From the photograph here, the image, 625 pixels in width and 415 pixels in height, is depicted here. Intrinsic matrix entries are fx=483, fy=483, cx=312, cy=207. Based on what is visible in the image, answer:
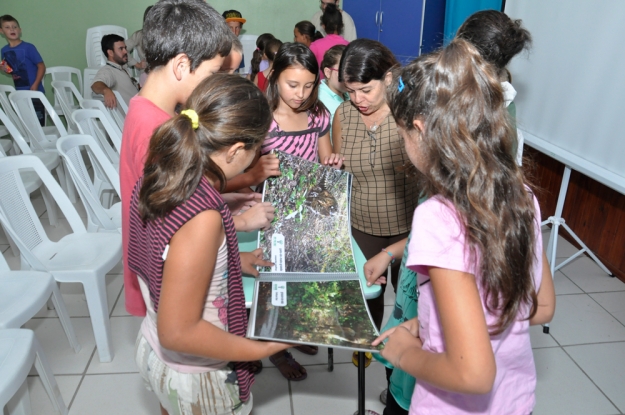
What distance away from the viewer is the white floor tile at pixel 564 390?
1842 millimetres

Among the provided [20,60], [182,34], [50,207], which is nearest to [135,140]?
[182,34]

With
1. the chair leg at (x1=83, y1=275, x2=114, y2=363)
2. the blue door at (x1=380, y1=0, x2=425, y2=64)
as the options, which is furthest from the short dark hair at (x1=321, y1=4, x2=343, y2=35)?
the chair leg at (x1=83, y1=275, x2=114, y2=363)

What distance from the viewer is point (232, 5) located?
6238mm

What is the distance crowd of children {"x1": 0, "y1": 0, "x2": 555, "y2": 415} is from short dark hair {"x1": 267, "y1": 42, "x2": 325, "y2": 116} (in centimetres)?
49

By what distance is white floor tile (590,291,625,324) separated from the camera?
7.97 feet

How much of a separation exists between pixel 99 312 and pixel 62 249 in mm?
382

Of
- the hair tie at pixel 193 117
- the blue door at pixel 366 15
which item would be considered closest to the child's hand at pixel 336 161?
the hair tie at pixel 193 117

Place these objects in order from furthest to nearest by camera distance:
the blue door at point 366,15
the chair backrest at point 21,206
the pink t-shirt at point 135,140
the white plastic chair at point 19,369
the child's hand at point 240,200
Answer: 1. the blue door at point 366,15
2. the chair backrest at point 21,206
3. the child's hand at point 240,200
4. the white plastic chair at point 19,369
5. the pink t-shirt at point 135,140

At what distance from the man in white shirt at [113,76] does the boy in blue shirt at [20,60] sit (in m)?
1.06

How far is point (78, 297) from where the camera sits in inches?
101

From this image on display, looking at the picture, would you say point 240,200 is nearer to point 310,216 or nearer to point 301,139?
point 310,216

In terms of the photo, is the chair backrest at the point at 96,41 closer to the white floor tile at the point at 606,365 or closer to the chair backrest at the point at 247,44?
the chair backrest at the point at 247,44

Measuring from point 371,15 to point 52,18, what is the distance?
3891 mm

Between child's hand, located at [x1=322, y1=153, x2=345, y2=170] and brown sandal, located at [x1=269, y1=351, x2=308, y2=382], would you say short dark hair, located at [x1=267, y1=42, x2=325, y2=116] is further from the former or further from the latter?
brown sandal, located at [x1=269, y1=351, x2=308, y2=382]
